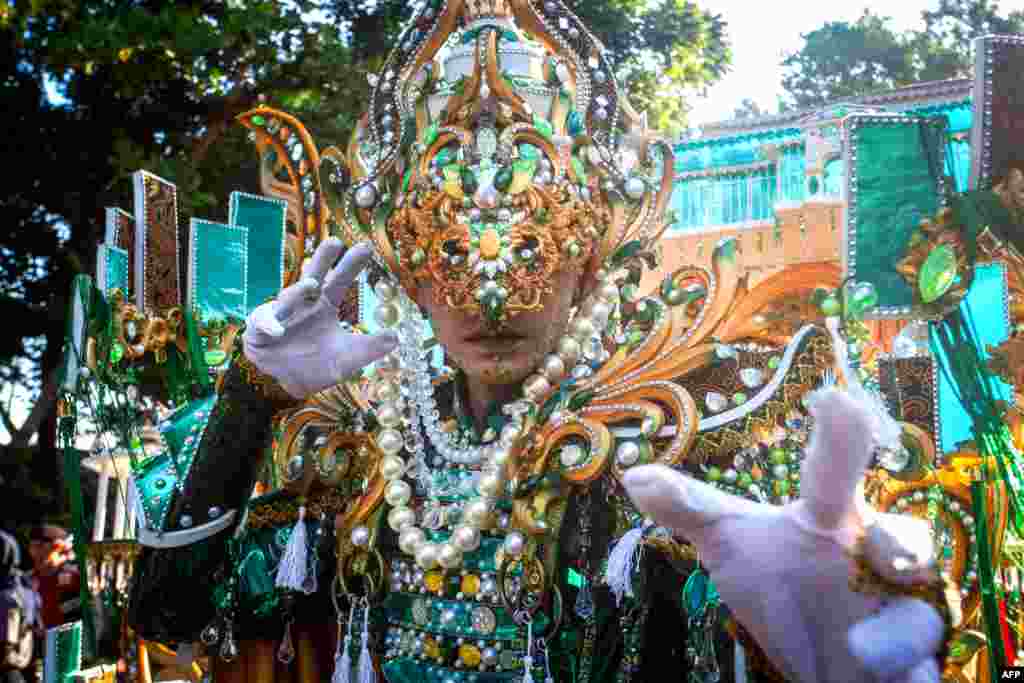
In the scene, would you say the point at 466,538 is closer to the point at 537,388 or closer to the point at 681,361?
the point at 537,388

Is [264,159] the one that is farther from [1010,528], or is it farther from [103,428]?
[1010,528]

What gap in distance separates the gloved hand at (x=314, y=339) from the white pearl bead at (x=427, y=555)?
0.45 m

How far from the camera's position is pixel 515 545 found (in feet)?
8.99

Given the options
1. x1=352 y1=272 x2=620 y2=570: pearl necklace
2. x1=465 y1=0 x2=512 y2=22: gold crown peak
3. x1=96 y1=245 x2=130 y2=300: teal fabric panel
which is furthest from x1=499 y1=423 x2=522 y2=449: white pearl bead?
x1=96 y1=245 x2=130 y2=300: teal fabric panel

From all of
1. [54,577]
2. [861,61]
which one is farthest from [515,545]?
[861,61]

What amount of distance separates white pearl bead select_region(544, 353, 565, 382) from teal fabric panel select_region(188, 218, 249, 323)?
129cm

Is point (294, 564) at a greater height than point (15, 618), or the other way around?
point (294, 564)

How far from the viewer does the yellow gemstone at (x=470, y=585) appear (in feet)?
9.37

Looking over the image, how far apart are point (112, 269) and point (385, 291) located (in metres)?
1.16

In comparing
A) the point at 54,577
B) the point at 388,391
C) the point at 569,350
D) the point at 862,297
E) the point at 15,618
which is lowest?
the point at 15,618

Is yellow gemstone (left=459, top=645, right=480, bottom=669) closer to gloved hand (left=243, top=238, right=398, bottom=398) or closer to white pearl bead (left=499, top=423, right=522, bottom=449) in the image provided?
white pearl bead (left=499, top=423, right=522, bottom=449)

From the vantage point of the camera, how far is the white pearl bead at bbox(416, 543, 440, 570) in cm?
283

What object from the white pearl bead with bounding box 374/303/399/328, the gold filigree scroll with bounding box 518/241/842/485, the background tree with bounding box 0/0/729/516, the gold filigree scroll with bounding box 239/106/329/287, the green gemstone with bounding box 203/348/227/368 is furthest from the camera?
the background tree with bounding box 0/0/729/516

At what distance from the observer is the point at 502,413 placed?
3018mm
